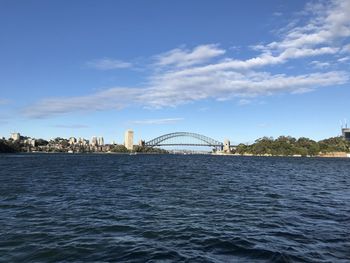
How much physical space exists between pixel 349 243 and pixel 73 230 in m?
12.3

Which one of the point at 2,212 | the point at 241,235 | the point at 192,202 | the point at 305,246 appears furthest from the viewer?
the point at 192,202

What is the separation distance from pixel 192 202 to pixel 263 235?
10822mm

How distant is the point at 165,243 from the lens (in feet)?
55.0

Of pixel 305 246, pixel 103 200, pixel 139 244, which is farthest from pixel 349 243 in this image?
pixel 103 200

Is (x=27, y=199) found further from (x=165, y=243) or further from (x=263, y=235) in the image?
(x=263, y=235)

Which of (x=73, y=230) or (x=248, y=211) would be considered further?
(x=248, y=211)

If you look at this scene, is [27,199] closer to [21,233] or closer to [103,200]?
[103,200]

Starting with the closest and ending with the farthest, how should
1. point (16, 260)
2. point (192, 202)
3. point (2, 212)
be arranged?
point (16, 260)
point (2, 212)
point (192, 202)

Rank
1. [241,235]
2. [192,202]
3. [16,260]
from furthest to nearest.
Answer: [192,202] → [241,235] → [16,260]

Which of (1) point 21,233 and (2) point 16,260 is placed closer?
(2) point 16,260

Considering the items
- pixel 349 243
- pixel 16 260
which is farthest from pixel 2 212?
pixel 349 243

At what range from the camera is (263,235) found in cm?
1842

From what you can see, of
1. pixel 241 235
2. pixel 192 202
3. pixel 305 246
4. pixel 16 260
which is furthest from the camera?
pixel 192 202

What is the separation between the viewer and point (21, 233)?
18672mm
